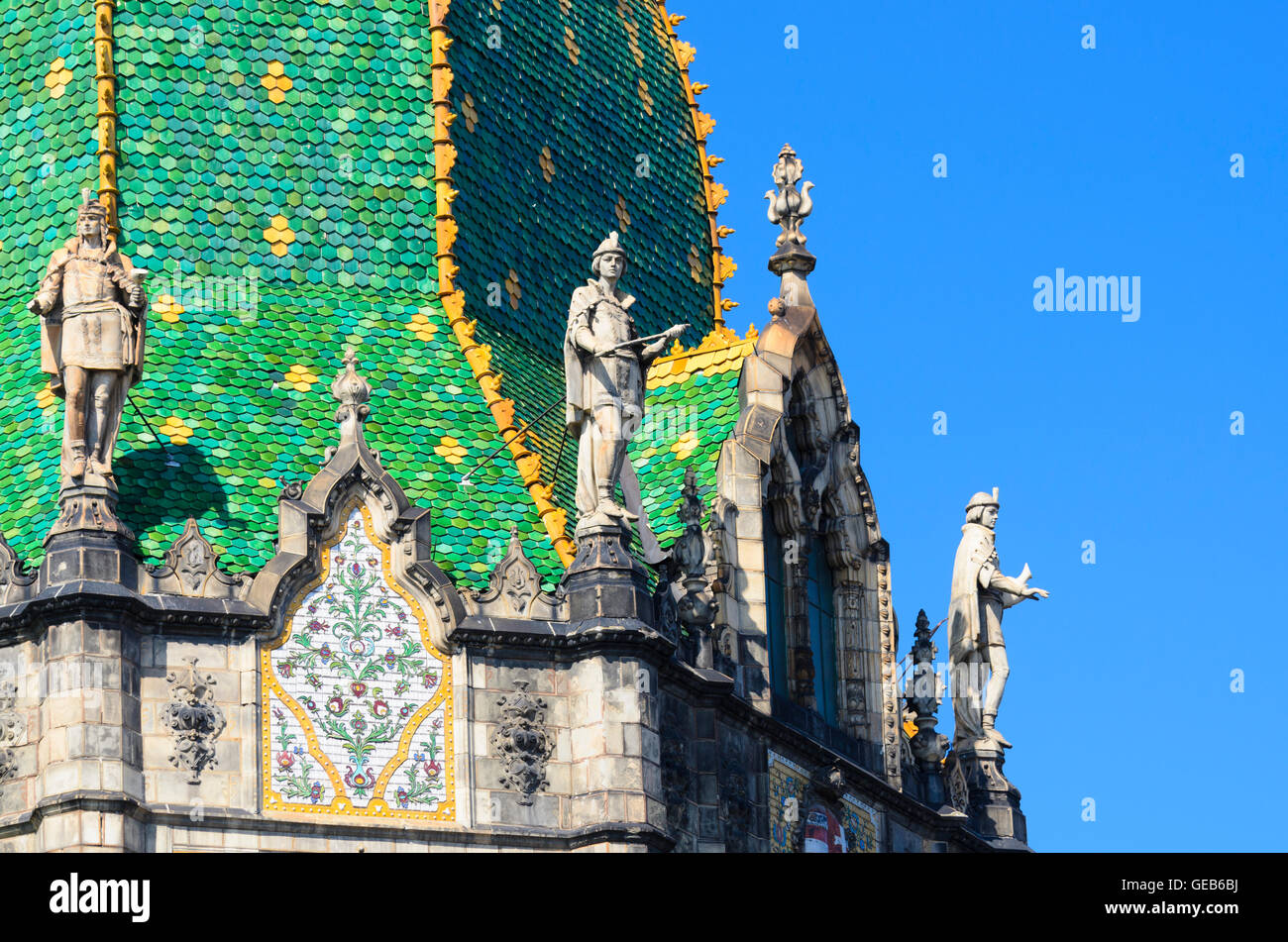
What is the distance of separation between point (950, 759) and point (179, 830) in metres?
12.6

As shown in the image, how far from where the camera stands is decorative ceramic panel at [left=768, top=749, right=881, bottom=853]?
3856 centimetres

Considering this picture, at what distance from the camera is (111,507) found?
1377 inches

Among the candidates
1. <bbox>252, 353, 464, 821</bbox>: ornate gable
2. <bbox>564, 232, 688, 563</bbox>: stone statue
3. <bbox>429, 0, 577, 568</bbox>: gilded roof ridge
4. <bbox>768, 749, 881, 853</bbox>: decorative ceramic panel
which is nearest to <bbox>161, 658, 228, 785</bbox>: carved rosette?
<bbox>252, 353, 464, 821</bbox>: ornate gable

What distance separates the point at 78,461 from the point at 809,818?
970cm

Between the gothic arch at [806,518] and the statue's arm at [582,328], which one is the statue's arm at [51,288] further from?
the gothic arch at [806,518]

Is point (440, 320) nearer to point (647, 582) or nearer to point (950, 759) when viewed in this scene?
point (647, 582)

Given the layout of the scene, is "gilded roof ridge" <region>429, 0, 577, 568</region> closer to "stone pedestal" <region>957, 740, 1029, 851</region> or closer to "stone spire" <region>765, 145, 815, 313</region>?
"stone spire" <region>765, 145, 815, 313</region>

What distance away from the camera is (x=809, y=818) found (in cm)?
3928

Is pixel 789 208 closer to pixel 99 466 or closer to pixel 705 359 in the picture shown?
pixel 705 359

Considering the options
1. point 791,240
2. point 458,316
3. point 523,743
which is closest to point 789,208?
point 791,240

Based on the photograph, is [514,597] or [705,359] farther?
[705,359]

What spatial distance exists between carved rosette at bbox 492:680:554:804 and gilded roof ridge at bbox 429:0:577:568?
253cm
